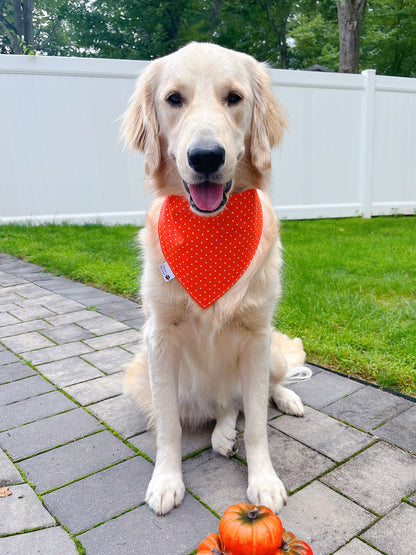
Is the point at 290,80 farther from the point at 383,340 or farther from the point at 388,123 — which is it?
the point at 383,340

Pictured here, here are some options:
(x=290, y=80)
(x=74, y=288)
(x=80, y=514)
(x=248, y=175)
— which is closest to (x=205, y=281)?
(x=248, y=175)

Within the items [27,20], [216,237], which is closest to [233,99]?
[216,237]

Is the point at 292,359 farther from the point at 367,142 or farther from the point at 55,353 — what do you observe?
the point at 367,142

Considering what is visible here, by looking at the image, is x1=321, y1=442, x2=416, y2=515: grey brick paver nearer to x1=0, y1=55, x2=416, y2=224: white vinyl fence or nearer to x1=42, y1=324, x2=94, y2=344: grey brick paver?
x1=42, y1=324, x2=94, y2=344: grey brick paver

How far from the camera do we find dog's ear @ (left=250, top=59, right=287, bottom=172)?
2043mm

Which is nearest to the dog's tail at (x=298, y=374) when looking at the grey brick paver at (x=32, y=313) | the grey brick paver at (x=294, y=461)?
the grey brick paver at (x=294, y=461)

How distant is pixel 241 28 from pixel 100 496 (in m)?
24.5

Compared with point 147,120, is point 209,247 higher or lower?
lower

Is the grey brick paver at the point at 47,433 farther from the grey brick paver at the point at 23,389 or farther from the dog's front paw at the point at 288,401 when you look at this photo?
the dog's front paw at the point at 288,401

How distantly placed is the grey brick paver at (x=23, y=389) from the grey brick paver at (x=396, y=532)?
183cm

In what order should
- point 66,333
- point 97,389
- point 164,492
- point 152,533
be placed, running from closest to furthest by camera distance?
point 152,533 → point 164,492 → point 97,389 → point 66,333

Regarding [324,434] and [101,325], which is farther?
[101,325]

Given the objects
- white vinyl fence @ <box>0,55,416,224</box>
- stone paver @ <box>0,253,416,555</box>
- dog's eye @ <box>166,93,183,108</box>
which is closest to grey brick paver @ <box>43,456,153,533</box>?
stone paver @ <box>0,253,416,555</box>

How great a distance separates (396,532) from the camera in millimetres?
1632
